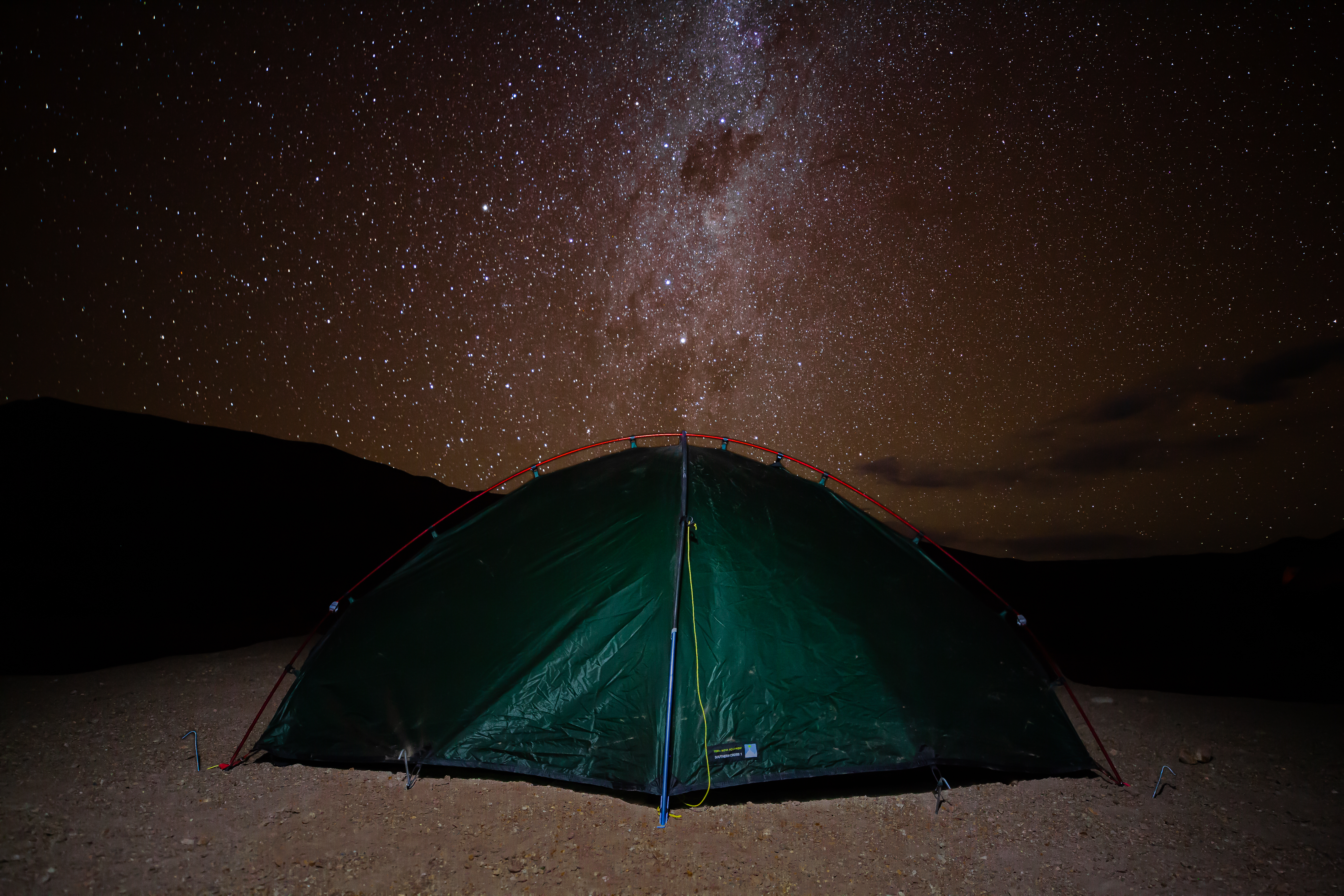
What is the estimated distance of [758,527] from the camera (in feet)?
19.1

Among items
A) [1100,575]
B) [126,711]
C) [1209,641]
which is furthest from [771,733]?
[1100,575]

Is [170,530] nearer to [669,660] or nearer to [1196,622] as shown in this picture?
[669,660]

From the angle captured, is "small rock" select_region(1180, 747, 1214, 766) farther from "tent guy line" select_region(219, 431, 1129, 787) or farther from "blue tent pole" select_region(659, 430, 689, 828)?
"blue tent pole" select_region(659, 430, 689, 828)

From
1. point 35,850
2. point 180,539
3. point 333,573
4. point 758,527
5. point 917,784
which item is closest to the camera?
point 35,850

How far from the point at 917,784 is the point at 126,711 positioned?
309 inches

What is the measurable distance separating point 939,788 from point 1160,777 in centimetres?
199

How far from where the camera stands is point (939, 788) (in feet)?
16.1

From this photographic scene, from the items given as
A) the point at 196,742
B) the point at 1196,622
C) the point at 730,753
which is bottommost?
the point at 1196,622

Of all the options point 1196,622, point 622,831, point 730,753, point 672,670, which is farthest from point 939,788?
point 1196,622

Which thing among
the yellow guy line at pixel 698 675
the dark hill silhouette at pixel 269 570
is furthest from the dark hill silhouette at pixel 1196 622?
the yellow guy line at pixel 698 675

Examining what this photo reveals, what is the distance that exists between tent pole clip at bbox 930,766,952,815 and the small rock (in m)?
2.55

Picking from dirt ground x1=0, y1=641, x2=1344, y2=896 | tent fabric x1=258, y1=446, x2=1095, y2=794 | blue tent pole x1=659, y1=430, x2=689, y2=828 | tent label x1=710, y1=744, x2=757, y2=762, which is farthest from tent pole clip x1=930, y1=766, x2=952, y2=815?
blue tent pole x1=659, y1=430, x2=689, y2=828

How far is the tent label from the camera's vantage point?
4.84 m

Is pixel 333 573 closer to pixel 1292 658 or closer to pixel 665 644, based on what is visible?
pixel 665 644
